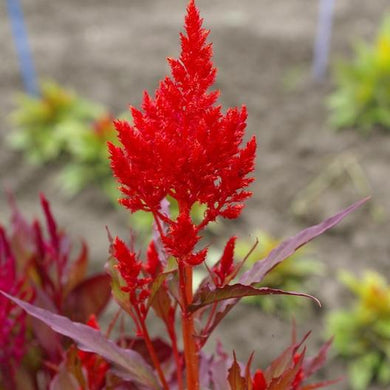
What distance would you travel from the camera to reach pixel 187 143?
113 cm

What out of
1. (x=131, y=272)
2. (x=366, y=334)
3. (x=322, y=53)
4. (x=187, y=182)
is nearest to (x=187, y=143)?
(x=187, y=182)

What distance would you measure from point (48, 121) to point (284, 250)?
172 inches

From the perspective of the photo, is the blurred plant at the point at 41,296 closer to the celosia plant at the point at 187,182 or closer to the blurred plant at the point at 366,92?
the celosia plant at the point at 187,182

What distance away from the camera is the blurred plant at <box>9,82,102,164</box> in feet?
17.0

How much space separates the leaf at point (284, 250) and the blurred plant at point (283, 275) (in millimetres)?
2405

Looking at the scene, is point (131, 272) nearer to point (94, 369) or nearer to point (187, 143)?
point (187, 143)

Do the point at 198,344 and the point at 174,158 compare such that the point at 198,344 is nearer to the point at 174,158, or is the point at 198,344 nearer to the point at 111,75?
the point at 174,158

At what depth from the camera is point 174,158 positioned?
1.11 m

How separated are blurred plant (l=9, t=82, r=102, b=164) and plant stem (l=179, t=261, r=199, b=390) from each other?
153 inches

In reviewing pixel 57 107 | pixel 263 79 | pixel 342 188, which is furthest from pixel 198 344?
pixel 263 79

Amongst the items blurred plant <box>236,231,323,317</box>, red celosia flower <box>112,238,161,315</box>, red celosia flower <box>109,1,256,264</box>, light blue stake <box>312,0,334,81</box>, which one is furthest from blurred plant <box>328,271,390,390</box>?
light blue stake <box>312,0,334,81</box>

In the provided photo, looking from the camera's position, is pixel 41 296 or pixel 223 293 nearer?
pixel 223 293

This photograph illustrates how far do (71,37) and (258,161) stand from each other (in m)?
2.84

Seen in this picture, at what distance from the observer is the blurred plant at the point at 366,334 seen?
11.1 feet
